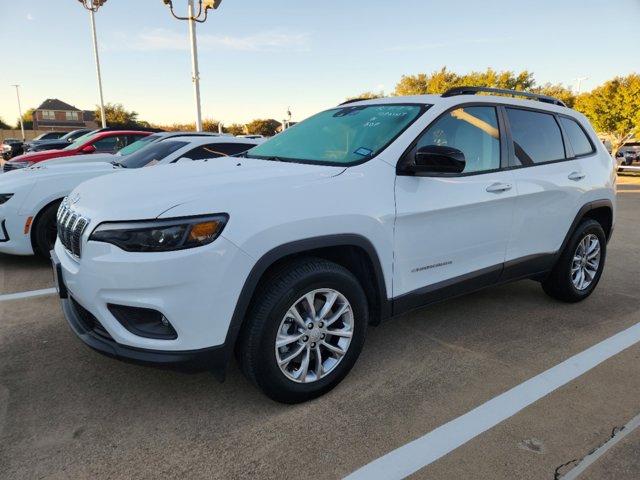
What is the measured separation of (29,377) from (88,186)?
3.96 feet

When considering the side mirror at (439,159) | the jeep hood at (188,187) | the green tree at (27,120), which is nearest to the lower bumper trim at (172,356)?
the jeep hood at (188,187)

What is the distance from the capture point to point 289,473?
6.66 ft

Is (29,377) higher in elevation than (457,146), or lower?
lower

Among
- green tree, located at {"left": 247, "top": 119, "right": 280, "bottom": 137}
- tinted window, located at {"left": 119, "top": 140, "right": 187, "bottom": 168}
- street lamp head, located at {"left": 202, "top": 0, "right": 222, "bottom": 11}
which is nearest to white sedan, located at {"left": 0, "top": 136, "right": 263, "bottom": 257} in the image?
tinted window, located at {"left": 119, "top": 140, "right": 187, "bottom": 168}

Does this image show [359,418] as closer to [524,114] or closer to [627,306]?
[524,114]

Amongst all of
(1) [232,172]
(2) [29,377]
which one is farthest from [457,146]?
(2) [29,377]

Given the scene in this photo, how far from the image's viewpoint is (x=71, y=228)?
2.48m

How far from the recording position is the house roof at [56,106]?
78312 millimetres

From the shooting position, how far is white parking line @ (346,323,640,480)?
6.77 feet

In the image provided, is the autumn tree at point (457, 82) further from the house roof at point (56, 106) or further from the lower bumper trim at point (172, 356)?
the house roof at point (56, 106)

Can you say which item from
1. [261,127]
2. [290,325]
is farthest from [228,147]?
[261,127]

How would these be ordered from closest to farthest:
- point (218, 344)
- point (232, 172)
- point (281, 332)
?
point (218, 344) < point (281, 332) < point (232, 172)

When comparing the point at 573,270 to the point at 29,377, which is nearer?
the point at 29,377

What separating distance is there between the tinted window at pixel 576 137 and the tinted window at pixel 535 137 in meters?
0.16
